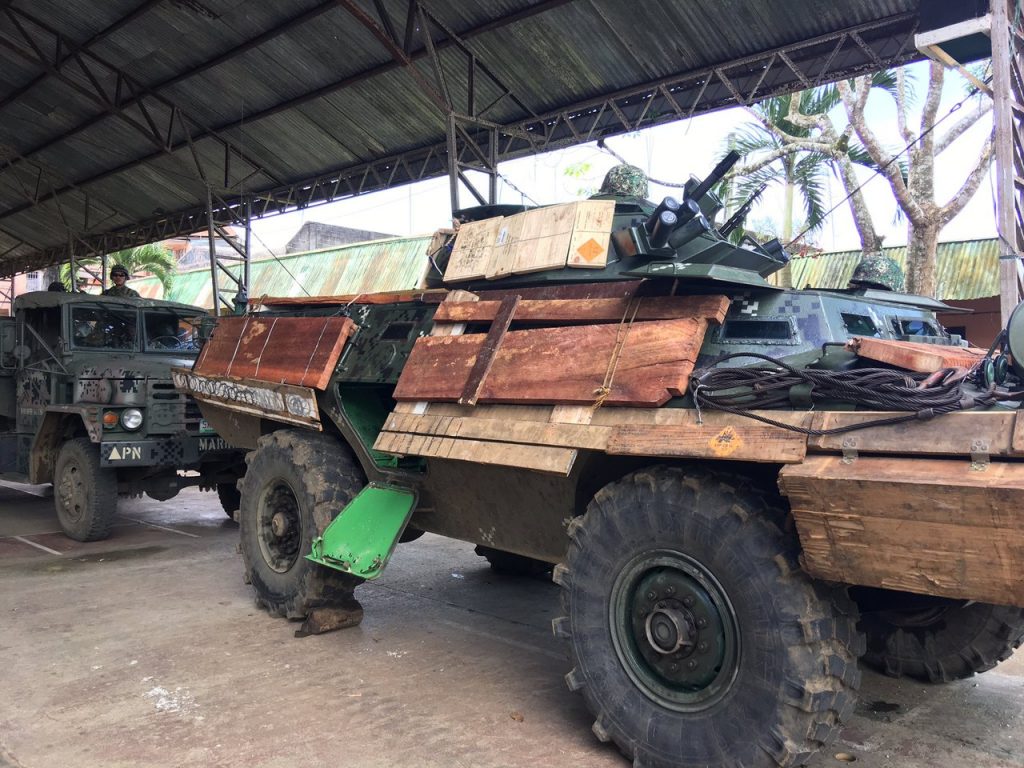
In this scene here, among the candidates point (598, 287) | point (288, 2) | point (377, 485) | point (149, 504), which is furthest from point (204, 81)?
point (598, 287)

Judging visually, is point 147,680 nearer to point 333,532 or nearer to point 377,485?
point 333,532

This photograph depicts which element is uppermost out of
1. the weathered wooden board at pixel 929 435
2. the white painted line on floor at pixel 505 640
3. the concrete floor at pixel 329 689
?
the weathered wooden board at pixel 929 435

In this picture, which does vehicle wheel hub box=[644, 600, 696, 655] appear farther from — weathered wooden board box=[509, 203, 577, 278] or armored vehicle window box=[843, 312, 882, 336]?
weathered wooden board box=[509, 203, 577, 278]

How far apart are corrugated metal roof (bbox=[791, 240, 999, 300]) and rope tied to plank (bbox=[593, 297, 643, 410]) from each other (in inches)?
334

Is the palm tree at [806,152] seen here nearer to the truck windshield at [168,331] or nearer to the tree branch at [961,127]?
the tree branch at [961,127]

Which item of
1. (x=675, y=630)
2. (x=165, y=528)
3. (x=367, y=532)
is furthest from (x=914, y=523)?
(x=165, y=528)

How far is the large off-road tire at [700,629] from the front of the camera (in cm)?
306

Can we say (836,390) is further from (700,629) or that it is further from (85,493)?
(85,493)

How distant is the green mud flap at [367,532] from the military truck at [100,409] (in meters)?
3.41

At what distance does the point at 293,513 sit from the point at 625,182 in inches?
118

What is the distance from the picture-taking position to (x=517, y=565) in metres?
6.80

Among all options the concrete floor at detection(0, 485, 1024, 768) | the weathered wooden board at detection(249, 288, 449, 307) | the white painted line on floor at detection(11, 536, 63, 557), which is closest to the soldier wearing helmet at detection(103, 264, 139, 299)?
the white painted line on floor at detection(11, 536, 63, 557)

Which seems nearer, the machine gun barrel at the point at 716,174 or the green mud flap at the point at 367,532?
the machine gun barrel at the point at 716,174

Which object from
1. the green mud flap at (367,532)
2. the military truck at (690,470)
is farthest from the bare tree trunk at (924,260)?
the green mud flap at (367,532)
